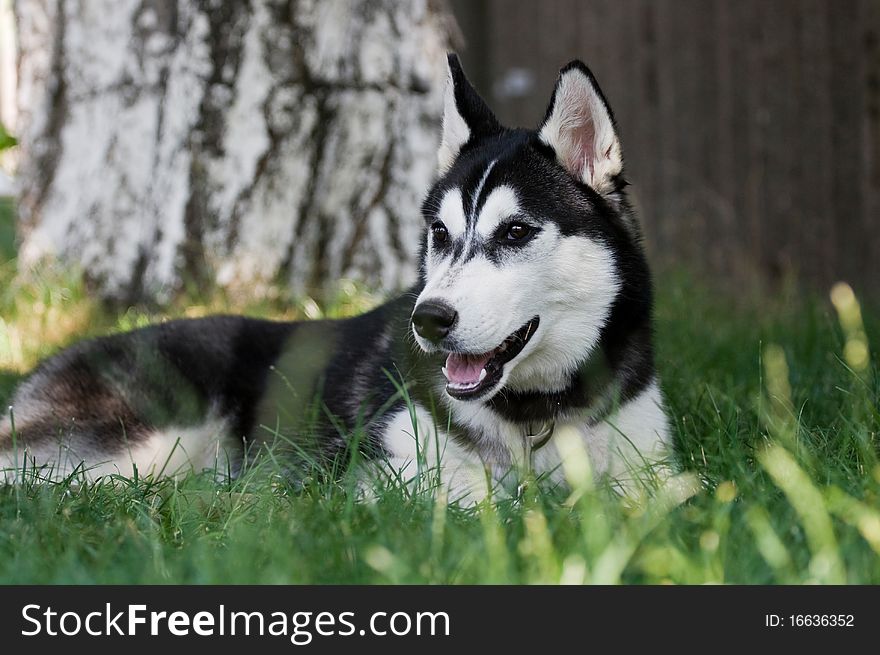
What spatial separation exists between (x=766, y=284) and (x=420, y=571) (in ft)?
16.5

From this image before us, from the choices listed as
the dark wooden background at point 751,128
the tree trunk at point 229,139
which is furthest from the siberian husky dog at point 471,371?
the dark wooden background at point 751,128

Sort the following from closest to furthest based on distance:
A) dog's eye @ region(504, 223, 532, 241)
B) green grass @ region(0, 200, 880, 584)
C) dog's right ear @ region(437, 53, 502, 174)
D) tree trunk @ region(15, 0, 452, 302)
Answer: green grass @ region(0, 200, 880, 584), dog's eye @ region(504, 223, 532, 241), dog's right ear @ region(437, 53, 502, 174), tree trunk @ region(15, 0, 452, 302)

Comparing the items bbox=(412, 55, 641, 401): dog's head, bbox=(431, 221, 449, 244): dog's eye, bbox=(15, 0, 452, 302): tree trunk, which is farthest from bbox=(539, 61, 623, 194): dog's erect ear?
bbox=(15, 0, 452, 302): tree trunk

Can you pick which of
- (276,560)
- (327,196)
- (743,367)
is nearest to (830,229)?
(743,367)

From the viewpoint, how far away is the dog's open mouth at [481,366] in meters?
2.73

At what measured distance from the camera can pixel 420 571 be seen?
201cm

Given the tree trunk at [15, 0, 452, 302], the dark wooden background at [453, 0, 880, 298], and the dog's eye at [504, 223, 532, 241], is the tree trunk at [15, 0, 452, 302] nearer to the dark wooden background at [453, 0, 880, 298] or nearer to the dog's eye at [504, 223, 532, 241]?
the dog's eye at [504, 223, 532, 241]

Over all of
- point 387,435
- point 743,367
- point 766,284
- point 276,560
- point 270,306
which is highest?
point 766,284

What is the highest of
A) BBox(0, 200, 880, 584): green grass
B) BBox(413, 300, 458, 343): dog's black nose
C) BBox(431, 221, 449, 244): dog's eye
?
BBox(431, 221, 449, 244): dog's eye

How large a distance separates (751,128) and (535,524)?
201 inches

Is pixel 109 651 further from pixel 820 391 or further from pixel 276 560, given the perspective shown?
pixel 820 391

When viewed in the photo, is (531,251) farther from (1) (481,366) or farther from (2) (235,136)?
(2) (235,136)

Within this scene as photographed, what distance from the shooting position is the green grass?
6.54ft

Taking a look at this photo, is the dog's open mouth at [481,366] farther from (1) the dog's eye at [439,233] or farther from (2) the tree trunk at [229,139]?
(2) the tree trunk at [229,139]
